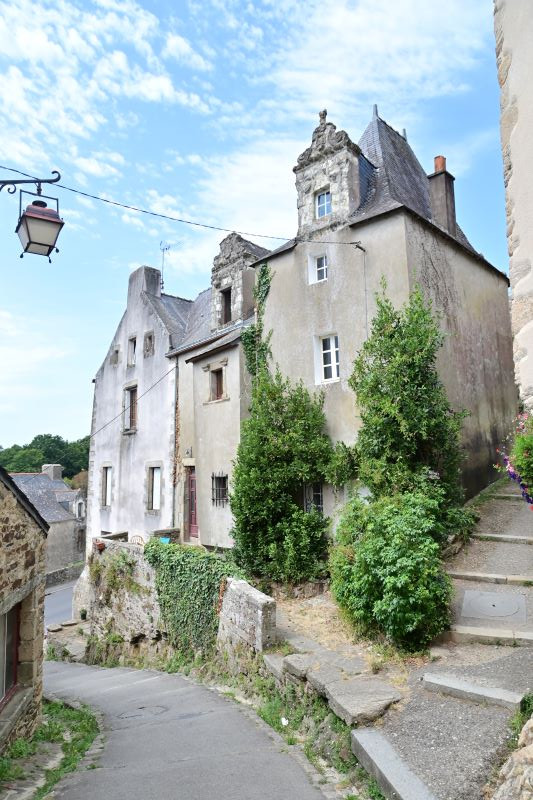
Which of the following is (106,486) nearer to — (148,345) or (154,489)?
(154,489)

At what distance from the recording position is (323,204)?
1295 centimetres

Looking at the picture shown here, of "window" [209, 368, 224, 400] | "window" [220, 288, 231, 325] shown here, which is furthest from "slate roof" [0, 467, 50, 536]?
"window" [220, 288, 231, 325]

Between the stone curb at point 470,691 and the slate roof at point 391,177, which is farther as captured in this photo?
the slate roof at point 391,177

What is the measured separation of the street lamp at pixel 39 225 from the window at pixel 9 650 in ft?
13.5

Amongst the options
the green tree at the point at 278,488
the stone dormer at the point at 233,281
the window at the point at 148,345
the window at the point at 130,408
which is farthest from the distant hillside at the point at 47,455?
the green tree at the point at 278,488

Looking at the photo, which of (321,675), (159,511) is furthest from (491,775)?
(159,511)

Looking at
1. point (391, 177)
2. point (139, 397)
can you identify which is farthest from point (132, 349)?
point (391, 177)

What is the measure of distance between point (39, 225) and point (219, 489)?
9319 mm

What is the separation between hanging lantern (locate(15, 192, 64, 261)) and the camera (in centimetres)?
527

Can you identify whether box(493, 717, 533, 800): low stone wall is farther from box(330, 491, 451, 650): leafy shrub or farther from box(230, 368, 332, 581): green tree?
box(230, 368, 332, 581): green tree

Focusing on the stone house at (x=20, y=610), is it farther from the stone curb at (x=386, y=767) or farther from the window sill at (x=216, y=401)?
the window sill at (x=216, y=401)

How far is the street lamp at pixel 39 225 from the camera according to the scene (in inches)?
207

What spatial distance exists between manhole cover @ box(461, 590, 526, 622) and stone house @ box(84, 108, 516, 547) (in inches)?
158

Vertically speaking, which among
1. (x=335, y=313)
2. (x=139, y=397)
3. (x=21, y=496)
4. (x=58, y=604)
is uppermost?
(x=335, y=313)
